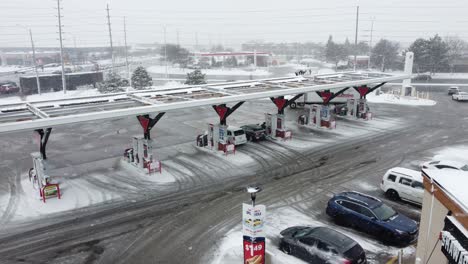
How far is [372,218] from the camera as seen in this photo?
13.6 meters

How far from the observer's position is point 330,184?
18594mm

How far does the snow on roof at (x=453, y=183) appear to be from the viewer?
8673 millimetres

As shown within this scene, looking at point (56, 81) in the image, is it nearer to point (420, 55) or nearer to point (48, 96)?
point (48, 96)

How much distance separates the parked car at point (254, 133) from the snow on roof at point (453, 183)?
16040 millimetres

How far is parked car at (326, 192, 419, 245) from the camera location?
1305cm

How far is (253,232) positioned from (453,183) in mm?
5570

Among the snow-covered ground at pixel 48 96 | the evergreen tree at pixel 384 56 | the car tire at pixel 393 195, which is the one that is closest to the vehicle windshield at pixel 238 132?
the car tire at pixel 393 195

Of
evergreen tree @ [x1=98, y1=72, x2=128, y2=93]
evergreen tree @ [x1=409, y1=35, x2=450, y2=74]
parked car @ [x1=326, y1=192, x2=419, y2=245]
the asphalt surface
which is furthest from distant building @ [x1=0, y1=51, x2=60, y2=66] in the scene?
parked car @ [x1=326, y1=192, x2=419, y2=245]

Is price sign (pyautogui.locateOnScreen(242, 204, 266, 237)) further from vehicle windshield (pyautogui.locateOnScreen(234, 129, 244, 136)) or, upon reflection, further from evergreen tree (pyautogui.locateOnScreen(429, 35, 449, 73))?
evergreen tree (pyautogui.locateOnScreen(429, 35, 449, 73))

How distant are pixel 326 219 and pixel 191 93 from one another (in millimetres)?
12289

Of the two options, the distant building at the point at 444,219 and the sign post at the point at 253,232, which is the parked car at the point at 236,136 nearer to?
the sign post at the point at 253,232

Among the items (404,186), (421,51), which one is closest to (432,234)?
(404,186)

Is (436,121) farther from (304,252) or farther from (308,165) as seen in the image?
(304,252)

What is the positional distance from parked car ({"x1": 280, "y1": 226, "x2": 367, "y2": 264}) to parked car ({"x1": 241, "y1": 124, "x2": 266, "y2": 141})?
1359 centimetres
